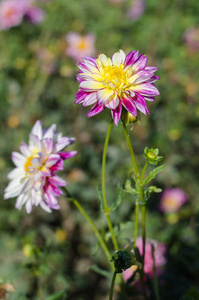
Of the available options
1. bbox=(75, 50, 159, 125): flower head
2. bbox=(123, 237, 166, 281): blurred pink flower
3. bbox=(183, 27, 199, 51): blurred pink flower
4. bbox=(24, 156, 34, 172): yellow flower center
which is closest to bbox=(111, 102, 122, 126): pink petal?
bbox=(75, 50, 159, 125): flower head

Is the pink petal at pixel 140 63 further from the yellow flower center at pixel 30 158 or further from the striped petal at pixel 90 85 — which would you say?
the yellow flower center at pixel 30 158

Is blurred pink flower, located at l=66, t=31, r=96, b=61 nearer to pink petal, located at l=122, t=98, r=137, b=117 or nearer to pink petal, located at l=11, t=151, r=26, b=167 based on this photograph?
pink petal, located at l=11, t=151, r=26, b=167

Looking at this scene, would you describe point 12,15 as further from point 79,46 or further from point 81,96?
point 81,96

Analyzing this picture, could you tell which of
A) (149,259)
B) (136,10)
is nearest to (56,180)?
(149,259)

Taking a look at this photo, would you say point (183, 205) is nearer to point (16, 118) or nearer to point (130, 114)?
point (16, 118)

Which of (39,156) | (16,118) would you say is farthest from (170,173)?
(39,156)
